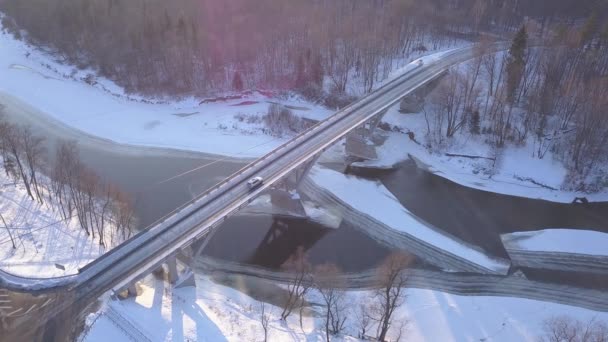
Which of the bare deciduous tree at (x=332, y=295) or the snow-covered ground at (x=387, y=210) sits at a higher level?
the snow-covered ground at (x=387, y=210)

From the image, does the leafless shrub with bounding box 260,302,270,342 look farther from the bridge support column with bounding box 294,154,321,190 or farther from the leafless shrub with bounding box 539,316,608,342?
the leafless shrub with bounding box 539,316,608,342

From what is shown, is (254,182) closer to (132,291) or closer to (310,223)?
(310,223)

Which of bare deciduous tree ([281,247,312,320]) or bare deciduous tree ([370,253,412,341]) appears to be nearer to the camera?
bare deciduous tree ([370,253,412,341])

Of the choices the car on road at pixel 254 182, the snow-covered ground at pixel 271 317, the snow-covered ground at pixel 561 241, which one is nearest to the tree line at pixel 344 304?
the snow-covered ground at pixel 271 317

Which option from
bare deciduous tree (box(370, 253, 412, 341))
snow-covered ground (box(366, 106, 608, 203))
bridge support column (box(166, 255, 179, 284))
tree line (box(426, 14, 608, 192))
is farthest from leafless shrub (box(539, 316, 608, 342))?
bridge support column (box(166, 255, 179, 284))

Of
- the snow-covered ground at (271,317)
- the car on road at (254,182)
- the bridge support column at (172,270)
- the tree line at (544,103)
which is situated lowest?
the snow-covered ground at (271,317)

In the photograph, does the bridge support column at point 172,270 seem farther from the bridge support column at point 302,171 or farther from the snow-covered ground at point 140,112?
the snow-covered ground at point 140,112

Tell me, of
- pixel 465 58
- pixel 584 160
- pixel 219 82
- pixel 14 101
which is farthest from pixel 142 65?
pixel 584 160

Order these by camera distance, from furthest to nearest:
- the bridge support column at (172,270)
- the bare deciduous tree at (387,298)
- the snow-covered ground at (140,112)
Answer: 1. the snow-covered ground at (140,112)
2. the bridge support column at (172,270)
3. the bare deciduous tree at (387,298)
